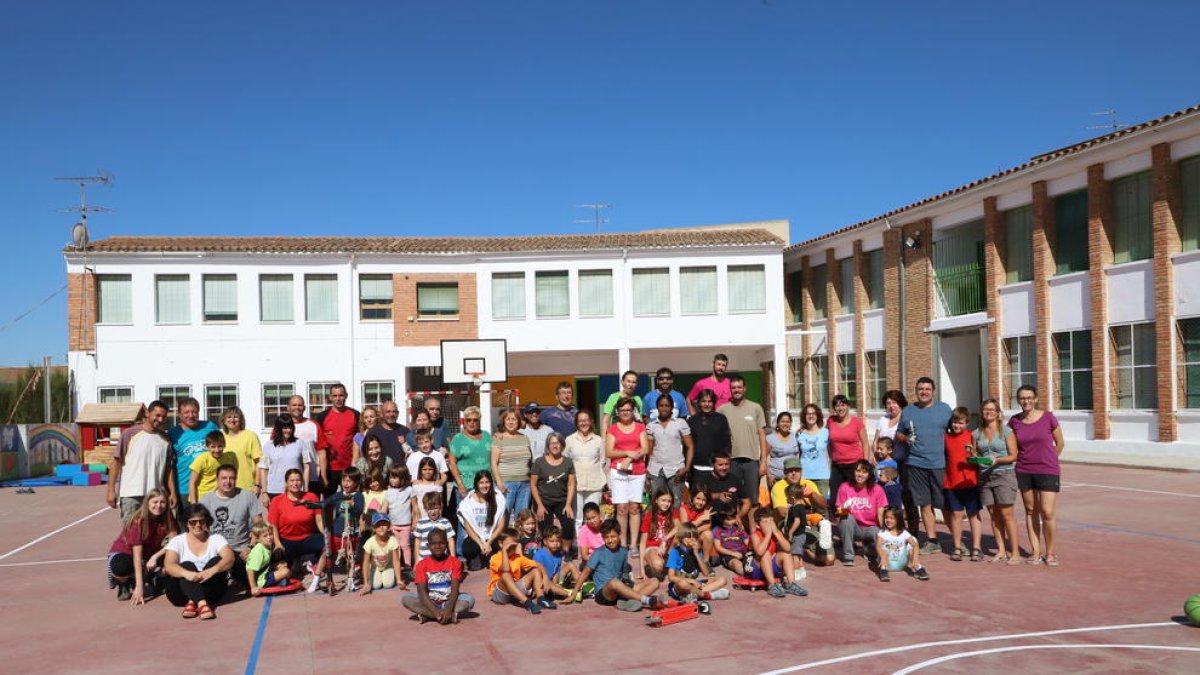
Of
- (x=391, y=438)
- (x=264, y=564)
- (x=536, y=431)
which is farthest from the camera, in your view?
(x=536, y=431)

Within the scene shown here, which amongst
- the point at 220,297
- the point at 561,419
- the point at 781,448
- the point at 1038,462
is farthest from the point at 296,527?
the point at 220,297

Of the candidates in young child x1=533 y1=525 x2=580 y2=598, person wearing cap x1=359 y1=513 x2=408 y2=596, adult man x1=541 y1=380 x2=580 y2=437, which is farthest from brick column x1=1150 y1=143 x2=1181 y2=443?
person wearing cap x1=359 y1=513 x2=408 y2=596

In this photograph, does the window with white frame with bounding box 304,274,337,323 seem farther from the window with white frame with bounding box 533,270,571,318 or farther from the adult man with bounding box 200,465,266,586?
the adult man with bounding box 200,465,266,586

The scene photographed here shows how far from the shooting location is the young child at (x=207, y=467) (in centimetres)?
1026

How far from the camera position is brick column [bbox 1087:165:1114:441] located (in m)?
22.4

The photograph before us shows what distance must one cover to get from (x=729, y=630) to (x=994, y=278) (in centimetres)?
2090

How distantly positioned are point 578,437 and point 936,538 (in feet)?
14.6

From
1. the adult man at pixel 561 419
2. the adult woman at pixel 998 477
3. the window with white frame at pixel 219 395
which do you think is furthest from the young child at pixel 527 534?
the window with white frame at pixel 219 395

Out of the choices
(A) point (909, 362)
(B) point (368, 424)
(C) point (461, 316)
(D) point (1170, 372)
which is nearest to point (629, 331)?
(C) point (461, 316)

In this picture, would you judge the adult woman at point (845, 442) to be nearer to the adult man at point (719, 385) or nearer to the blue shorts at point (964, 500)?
the blue shorts at point (964, 500)

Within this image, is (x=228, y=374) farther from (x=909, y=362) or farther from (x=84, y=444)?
(x=909, y=362)

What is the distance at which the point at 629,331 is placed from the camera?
3281 centimetres

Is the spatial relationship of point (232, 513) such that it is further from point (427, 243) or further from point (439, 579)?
point (427, 243)

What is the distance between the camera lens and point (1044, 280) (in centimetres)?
2428
